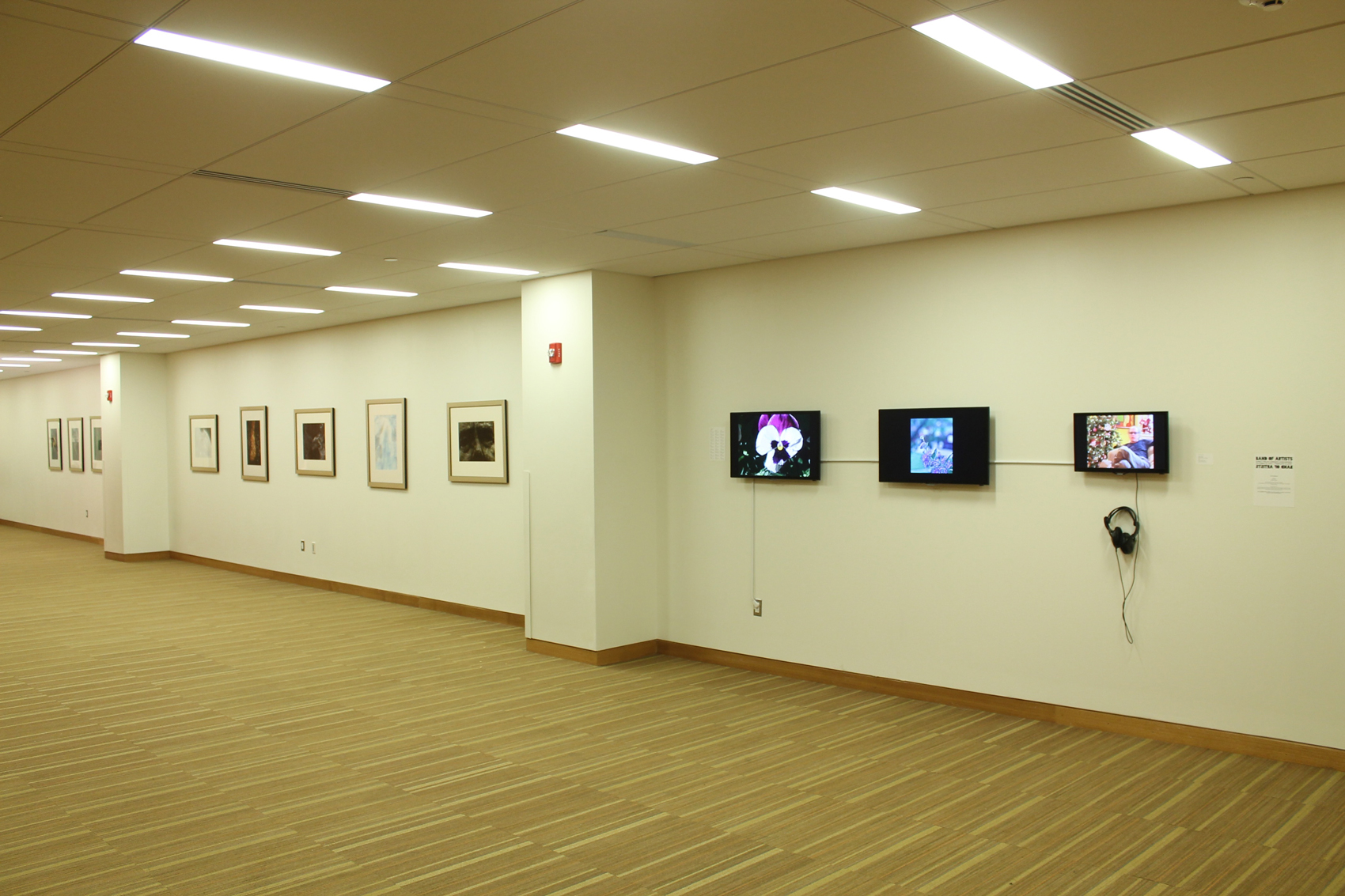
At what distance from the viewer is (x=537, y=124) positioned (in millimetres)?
4133

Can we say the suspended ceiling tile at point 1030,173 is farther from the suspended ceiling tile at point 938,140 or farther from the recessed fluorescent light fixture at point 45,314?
the recessed fluorescent light fixture at point 45,314

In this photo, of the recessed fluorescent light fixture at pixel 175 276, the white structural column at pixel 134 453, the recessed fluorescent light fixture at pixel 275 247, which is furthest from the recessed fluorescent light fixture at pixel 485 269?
the white structural column at pixel 134 453

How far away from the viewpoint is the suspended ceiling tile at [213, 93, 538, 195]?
3973mm

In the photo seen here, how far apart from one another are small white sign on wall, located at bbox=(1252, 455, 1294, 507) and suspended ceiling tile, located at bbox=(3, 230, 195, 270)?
→ 6.81 metres

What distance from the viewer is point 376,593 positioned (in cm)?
1147

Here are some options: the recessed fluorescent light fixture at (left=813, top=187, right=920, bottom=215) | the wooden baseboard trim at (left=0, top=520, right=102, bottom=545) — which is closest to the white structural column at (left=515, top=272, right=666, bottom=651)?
the recessed fluorescent light fixture at (left=813, top=187, right=920, bottom=215)

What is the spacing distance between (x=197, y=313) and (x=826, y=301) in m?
7.06

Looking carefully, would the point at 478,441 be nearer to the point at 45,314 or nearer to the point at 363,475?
the point at 363,475

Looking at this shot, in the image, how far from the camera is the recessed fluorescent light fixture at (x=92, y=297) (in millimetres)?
8758

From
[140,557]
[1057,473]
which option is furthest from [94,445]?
[1057,473]

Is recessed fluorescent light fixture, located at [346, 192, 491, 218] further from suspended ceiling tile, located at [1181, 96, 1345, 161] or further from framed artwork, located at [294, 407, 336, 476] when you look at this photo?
framed artwork, located at [294, 407, 336, 476]

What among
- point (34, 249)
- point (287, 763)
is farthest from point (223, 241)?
point (287, 763)

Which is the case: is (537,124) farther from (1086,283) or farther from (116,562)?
(116,562)

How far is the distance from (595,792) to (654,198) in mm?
3269
